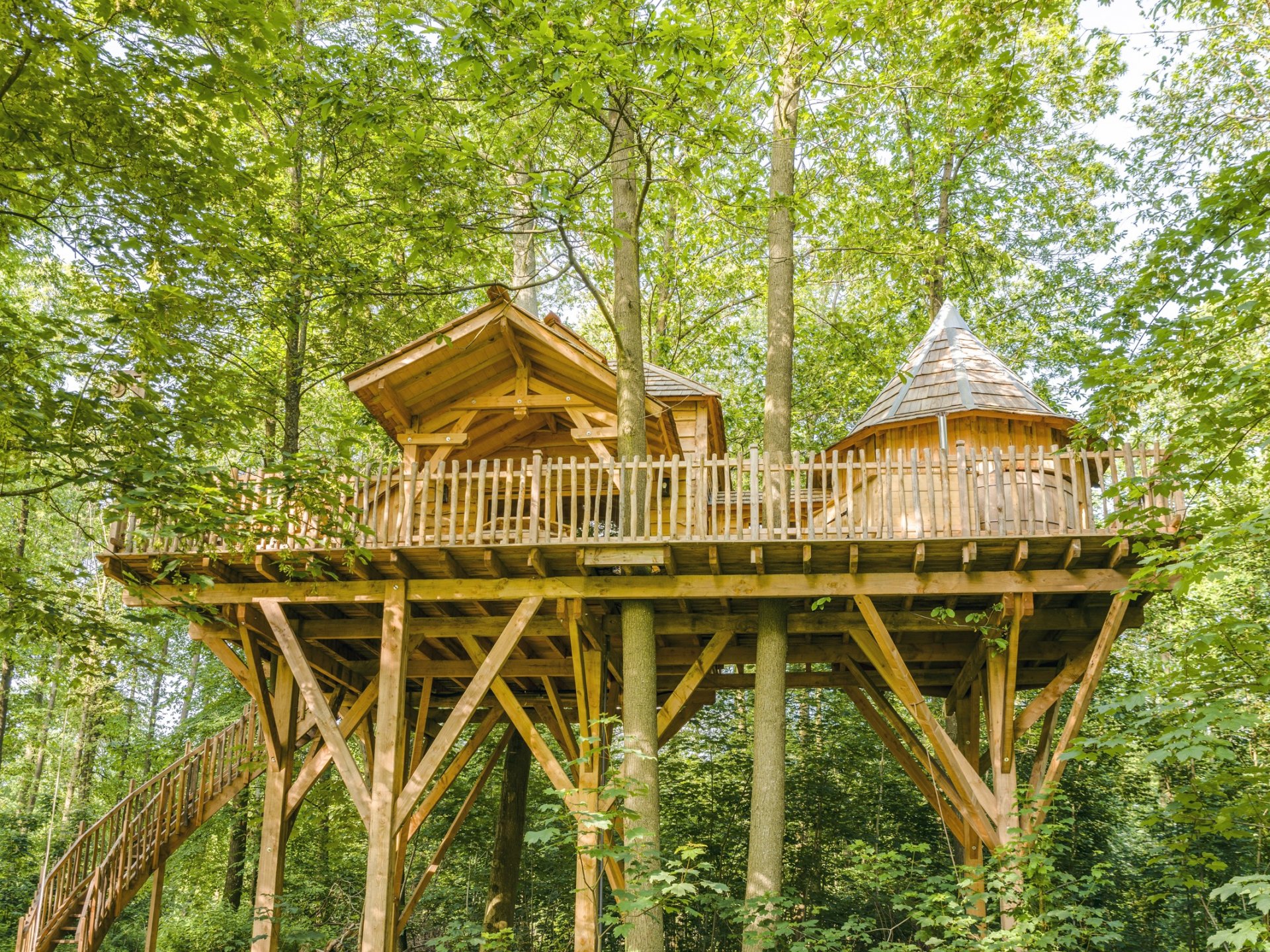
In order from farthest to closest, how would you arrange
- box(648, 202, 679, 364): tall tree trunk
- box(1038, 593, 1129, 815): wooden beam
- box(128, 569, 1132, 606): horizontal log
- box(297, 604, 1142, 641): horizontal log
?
1. box(648, 202, 679, 364): tall tree trunk
2. box(297, 604, 1142, 641): horizontal log
3. box(128, 569, 1132, 606): horizontal log
4. box(1038, 593, 1129, 815): wooden beam

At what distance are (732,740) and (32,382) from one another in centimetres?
1443

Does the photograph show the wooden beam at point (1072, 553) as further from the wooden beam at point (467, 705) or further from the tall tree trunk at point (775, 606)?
the wooden beam at point (467, 705)

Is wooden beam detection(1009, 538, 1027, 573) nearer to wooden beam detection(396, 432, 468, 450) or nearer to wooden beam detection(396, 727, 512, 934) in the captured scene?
wooden beam detection(396, 432, 468, 450)

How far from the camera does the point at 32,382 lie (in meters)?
6.41

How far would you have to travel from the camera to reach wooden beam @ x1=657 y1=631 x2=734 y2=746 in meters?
10.6

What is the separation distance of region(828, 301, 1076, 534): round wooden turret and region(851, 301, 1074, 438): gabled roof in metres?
0.01

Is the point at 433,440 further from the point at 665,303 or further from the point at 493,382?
the point at 665,303

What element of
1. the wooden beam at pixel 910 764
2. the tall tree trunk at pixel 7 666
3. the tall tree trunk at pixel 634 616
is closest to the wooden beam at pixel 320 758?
the tall tree trunk at pixel 634 616

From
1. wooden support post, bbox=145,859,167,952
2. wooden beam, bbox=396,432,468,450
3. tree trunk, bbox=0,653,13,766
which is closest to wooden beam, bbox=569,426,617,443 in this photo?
wooden beam, bbox=396,432,468,450

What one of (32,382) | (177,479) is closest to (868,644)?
(177,479)

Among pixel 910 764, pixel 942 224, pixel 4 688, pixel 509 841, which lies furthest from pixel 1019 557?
pixel 4 688

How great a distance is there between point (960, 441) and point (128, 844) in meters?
11.5

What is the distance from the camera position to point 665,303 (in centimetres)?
2139

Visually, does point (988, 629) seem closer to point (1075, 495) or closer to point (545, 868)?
point (1075, 495)
